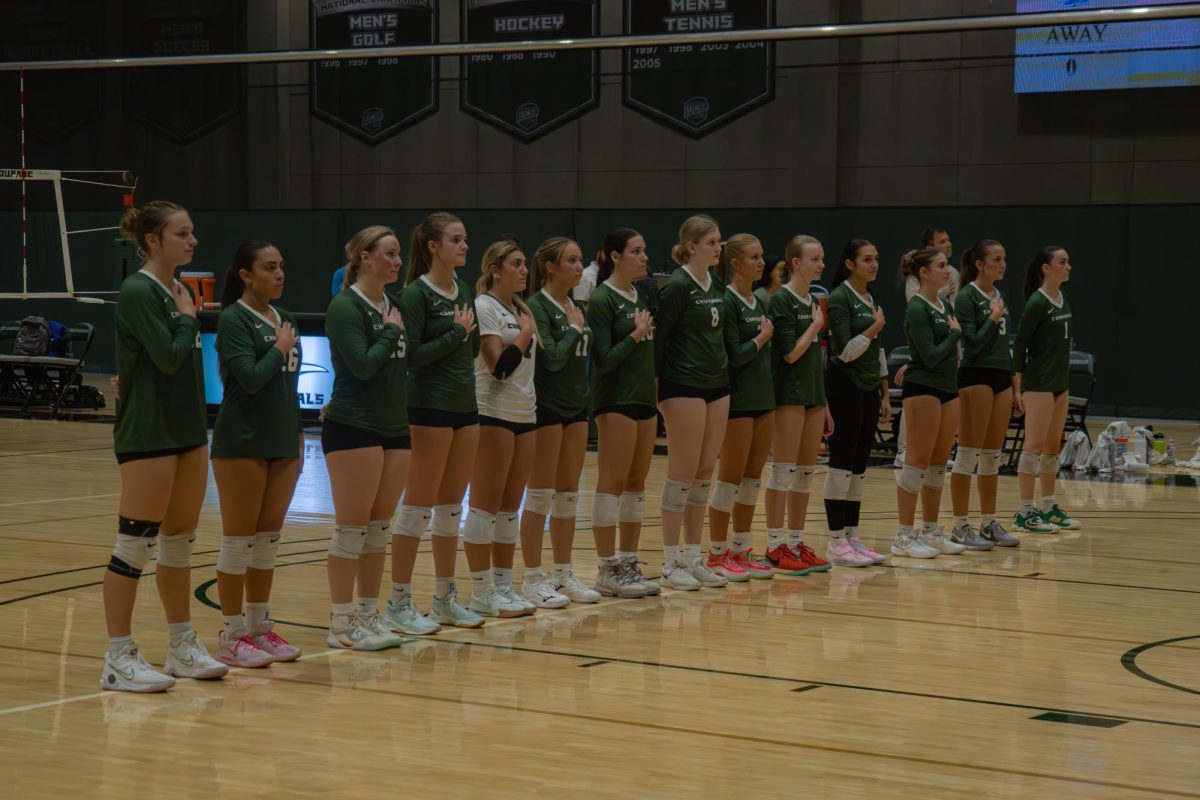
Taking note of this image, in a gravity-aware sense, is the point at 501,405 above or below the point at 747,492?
above

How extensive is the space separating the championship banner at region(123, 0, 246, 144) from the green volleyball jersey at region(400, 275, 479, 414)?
1547 cm

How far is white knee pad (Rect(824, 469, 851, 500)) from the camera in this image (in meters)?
7.27

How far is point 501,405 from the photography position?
567 cm

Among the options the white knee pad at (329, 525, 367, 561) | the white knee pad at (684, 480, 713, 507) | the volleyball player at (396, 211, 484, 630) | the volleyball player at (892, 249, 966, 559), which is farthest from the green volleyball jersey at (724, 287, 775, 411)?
the white knee pad at (329, 525, 367, 561)

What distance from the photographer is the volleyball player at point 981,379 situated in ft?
25.9

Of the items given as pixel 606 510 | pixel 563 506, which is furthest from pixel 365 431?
pixel 606 510

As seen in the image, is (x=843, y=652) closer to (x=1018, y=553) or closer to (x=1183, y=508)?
(x=1018, y=553)

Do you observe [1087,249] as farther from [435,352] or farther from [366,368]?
[366,368]

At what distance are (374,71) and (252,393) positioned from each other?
15402 millimetres

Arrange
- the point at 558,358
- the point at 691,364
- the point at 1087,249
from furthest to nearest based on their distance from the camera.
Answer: the point at 1087,249, the point at 691,364, the point at 558,358

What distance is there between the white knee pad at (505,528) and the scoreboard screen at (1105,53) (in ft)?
39.0

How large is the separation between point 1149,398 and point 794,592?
1102 cm

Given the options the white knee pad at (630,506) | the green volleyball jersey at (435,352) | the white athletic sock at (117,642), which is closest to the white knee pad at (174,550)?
the white athletic sock at (117,642)

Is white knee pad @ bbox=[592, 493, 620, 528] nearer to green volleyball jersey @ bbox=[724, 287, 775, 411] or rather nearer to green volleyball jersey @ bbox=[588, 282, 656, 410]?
green volleyball jersey @ bbox=[588, 282, 656, 410]
